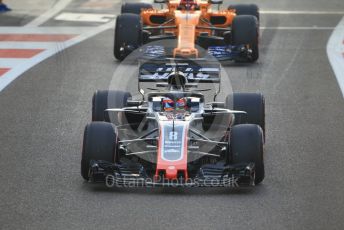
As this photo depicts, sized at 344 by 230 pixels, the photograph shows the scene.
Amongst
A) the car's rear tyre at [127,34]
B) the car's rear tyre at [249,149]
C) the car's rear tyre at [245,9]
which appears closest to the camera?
the car's rear tyre at [249,149]

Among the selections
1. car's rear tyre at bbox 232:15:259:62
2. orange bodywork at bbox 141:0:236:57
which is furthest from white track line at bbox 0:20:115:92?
car's rear tyre at bbox 232:15:259:62

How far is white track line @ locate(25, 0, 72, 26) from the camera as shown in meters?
26.6

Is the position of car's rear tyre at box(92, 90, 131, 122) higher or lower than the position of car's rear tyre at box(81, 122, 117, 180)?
higher

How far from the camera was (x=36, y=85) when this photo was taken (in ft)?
63.6

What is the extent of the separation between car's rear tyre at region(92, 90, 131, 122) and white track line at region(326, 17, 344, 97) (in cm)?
571

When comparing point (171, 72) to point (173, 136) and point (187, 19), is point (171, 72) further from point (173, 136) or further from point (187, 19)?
point (187, 19)

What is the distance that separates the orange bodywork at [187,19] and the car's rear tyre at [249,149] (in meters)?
7.97

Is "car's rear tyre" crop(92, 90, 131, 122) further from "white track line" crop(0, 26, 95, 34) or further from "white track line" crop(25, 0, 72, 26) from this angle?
"white track line" crop(25, 0, 72, 26)

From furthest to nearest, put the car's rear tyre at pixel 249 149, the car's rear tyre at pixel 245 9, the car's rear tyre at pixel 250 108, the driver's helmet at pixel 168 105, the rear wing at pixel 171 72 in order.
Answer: the car's rear tyre at pixel 245 9 < the rear wing at pixel 171 72 < the car's rear tyre at pixel 250 108 < the driver's helmet at pixel 168 105 < the car's rear tyre at pixel 249 149

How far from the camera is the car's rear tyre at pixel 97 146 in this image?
12.7 m

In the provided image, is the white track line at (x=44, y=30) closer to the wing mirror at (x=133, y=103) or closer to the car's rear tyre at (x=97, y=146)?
the wing mirror at (x=133, y=103)

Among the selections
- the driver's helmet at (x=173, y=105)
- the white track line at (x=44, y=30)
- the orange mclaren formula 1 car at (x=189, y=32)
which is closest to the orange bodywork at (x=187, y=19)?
the orange mclaren formula 1 car at (x=189, y=32)

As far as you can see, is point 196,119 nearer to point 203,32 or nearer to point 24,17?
point 203,32

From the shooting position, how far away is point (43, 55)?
73.5ft
